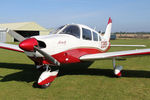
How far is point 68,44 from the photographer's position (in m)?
5.98

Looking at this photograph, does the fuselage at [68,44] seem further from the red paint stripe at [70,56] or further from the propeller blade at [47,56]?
the propeller blade at [47,56]

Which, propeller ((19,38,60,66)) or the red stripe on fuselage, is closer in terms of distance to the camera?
propeller ((19,38,60,66))

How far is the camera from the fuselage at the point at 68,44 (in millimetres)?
5230

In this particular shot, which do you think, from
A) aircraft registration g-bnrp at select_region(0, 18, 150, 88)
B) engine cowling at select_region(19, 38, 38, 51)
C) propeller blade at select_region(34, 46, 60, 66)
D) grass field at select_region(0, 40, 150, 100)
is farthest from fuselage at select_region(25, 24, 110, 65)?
grass field at select_region(0, 40, 150, 100)

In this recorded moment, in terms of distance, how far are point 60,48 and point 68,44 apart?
1.53ft

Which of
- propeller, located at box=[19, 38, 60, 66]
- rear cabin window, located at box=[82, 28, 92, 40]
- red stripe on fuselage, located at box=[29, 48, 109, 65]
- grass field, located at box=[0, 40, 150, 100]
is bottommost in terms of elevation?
grass field, located at box=[0, 40, 150, 100]

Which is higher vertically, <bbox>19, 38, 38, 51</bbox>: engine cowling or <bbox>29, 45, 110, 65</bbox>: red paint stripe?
<bbox>19, 38, 38, 51</bbox>: engine cowling

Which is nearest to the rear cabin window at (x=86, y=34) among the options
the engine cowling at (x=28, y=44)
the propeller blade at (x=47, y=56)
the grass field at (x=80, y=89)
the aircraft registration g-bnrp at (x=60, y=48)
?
the aircraft registration g-bnrp at (x=60, y=48)

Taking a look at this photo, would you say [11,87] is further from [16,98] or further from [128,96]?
[128,96]

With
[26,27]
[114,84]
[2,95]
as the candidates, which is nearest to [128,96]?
[114,84]

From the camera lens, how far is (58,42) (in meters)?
5.51

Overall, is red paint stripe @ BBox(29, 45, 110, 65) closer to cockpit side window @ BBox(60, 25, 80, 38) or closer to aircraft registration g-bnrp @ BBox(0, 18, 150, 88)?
aircraft registration g-bnrp @ BBox(0, 18, 150, 88)

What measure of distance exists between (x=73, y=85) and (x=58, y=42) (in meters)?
1.60

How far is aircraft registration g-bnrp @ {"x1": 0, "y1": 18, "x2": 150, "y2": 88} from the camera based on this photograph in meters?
5.00
